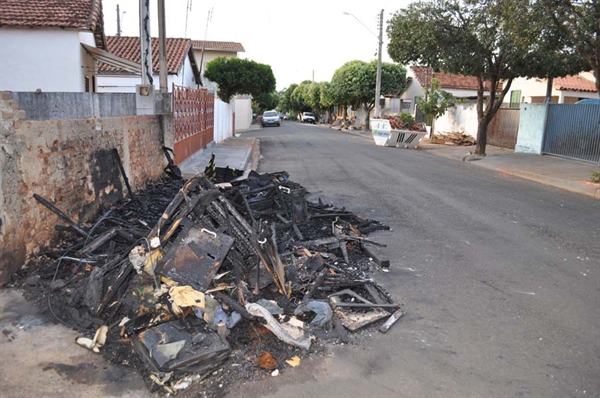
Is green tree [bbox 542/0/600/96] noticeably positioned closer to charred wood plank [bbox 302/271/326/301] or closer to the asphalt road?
the asphalt road

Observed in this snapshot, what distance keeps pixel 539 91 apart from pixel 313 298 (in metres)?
30.0

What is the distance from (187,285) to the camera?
15.0 feet

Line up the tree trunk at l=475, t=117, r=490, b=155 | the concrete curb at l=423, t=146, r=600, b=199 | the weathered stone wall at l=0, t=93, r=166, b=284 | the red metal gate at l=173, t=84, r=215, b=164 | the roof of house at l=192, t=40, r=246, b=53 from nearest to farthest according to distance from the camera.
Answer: the weathered stone wall at l=0, t=93, r=166, b=284 → the concrete curb at l=423, t=146, r=600, b=199 → the red metal gate at l=173, t=84, r=215, b=164 → the tree trunk at l=475, t=117, r=490, b=155 → the roof of house at l=192, t=40, r=246, b=53

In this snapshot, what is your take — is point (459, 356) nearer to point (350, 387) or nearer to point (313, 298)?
point (350, 387)

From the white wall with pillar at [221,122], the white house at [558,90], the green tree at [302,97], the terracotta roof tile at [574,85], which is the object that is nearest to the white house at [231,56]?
the white wall with pillar at [221,122]

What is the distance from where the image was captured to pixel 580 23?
41.1 ft

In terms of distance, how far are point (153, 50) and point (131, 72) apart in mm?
4692

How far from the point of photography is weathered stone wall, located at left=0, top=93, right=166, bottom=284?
5.06m

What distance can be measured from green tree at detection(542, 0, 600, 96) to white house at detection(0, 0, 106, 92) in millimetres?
14402

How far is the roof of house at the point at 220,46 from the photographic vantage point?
56.2 meters

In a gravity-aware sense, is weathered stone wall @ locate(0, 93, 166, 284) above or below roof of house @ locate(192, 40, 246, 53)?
below

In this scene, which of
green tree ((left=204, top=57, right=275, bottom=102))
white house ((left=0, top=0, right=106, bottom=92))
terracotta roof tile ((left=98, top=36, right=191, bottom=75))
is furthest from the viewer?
green tree ((left=204, top=57, right=275, bottom=102))

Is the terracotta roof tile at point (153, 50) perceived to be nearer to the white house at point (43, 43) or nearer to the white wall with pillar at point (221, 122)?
the white wall with pillar at point (221, 122)

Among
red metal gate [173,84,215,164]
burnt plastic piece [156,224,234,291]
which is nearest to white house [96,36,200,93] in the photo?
red metal gate [173,84,215,164]
